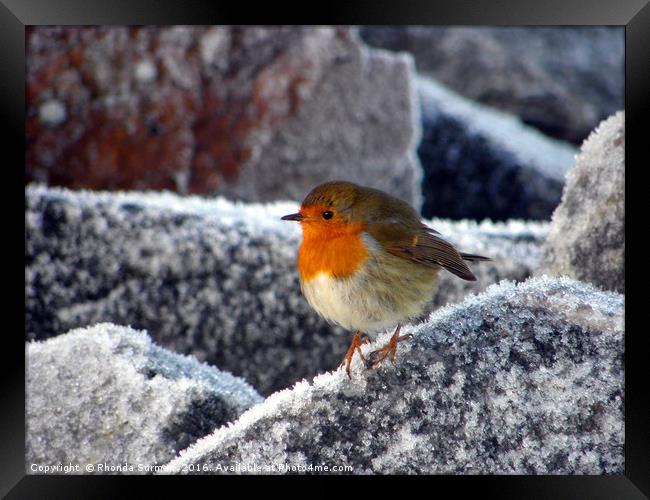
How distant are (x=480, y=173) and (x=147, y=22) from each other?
419cm

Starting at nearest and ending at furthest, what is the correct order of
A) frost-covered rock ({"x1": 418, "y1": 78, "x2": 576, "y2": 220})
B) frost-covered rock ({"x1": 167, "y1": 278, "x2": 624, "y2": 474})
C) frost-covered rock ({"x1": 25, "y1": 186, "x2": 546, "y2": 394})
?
frost-covered rock ({"x1": 167, "y1": 278, "x2": 624, "y2": 474})
frost-covered rock ({"x1": 25, "y1": 186, "x2": 546, "y2": 394})
frost-covered rock ({"x1": 418, "y1": 78, "x2": 576, "y2": 220})

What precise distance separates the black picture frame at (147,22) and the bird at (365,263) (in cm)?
65

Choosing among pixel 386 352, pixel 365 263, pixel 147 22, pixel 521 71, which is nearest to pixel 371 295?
pixel 365 263

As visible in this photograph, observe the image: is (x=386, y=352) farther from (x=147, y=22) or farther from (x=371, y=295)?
(x=147, y=22)

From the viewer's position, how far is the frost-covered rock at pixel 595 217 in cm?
336

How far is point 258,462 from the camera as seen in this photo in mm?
2754

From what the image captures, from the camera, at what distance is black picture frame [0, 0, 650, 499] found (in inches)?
117

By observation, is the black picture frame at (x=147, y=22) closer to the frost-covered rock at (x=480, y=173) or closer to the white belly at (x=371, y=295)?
the white belly at (x=371, y=295)

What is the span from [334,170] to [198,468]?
3153 millimetres

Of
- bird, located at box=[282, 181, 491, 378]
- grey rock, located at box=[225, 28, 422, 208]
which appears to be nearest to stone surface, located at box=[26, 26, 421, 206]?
grey rock, located at box=[225, 28, 422, 208]

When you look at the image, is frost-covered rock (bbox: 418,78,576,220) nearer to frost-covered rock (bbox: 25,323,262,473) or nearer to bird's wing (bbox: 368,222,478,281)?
bird's wing (bbox: 368,222,478,281)

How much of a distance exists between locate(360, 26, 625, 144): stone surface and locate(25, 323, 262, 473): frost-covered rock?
5.45 metres

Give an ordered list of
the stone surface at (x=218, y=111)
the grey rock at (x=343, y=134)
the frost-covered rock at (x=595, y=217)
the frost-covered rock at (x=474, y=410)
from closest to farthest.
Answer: the frost-covered rock at (x=474, y=410) < the frost-covered rock at (x=595, y=217) < the stone surface at (x=218, y=111) < the grey rock at (x=343, y=134)

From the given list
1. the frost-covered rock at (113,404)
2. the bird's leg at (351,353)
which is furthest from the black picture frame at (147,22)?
the bird's leg at (351,353)
